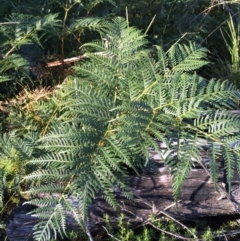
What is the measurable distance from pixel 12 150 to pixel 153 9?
1445mm

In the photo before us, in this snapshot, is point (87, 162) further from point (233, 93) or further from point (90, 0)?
point (90, 0)

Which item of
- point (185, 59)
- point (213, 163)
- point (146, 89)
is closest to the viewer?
point (213, 163)

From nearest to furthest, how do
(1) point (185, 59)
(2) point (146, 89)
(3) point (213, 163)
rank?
(3) point (213, 163), (2) point (146, 89), (1) point (185, 59)

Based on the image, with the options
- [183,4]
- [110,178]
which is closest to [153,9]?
[183,4]

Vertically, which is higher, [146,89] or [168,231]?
[146,89]

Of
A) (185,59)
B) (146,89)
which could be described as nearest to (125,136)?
(146,89)

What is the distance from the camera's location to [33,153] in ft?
7.87

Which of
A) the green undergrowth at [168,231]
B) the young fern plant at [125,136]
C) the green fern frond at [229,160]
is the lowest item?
the green undergrowth at [168,231]

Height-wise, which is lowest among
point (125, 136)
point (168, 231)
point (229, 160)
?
point (168, 231)

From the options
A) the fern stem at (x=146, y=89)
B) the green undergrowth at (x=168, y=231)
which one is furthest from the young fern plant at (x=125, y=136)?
the green undergrowth at (x=168, y=231)

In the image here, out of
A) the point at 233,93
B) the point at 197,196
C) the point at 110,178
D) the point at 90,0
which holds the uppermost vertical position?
the point at 90,0

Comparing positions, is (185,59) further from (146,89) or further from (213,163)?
(213,163)

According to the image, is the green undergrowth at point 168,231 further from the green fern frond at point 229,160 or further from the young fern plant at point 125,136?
the green fern frond at point 229,160

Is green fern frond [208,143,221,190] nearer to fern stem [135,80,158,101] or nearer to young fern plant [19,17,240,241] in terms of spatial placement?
young fern plant [19,17,240,241]
